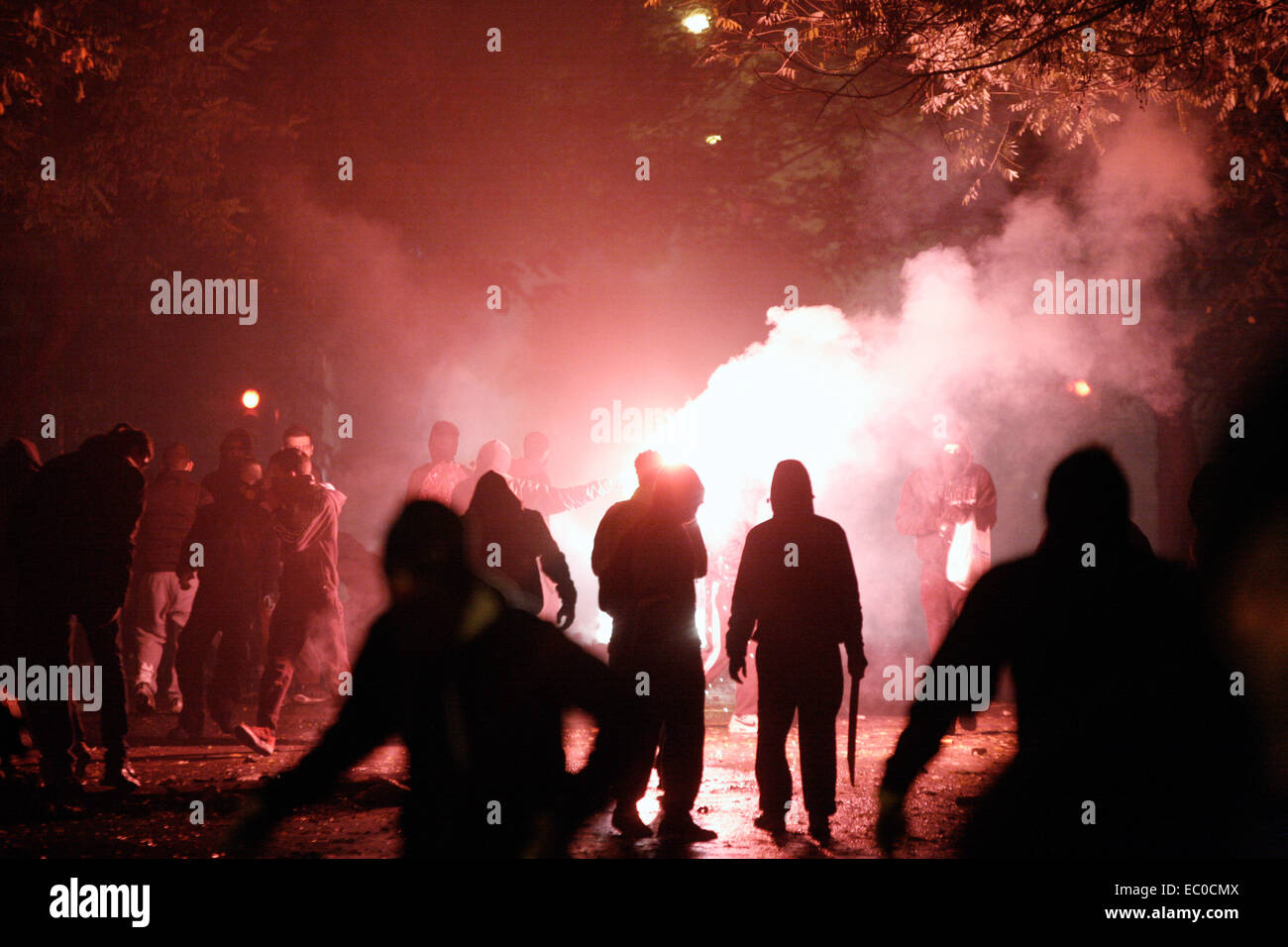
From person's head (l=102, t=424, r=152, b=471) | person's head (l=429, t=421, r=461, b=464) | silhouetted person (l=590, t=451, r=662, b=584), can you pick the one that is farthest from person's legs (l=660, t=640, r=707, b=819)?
person's head (l=429, t=421, r=461, b=464)

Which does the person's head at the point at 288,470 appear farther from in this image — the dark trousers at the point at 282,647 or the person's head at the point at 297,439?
the dark trousers at the point at 282,647

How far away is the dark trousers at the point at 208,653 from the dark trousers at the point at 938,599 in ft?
20.9

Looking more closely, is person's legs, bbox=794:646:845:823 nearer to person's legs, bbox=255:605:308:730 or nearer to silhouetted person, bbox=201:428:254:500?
person's legs, bbox=255:605:308:730

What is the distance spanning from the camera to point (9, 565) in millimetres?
7641

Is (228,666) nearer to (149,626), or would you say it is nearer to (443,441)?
(149,626)

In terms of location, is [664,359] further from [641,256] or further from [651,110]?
[651,110]

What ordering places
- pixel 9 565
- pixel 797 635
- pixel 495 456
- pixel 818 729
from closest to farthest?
pixel 818 729 < pixel 797 635 < pixel 9 565 < pixel 495 456

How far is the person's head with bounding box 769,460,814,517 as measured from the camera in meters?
6.05

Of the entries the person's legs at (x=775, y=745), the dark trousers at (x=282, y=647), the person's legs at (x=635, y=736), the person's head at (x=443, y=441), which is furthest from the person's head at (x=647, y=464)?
the person's head at (x=443, y=441)

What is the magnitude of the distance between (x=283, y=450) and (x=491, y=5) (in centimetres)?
1020

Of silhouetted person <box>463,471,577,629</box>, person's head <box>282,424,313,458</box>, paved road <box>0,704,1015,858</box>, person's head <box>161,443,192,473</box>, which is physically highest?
person's head <box>282,424,313,458</box>

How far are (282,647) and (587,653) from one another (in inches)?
233

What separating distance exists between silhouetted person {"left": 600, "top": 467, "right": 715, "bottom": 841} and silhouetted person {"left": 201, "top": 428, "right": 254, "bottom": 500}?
405 centimetres

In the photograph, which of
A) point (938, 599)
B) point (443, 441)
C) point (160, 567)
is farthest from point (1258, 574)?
point (160, 567)
